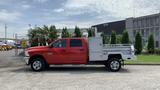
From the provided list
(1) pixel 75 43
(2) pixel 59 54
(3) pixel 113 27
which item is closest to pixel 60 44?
(2) pixel 59 54

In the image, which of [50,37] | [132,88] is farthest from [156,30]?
[132,88]

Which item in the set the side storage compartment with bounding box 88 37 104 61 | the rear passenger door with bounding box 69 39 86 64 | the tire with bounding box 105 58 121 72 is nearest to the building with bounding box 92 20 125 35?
the tire with bounding box 105 58 121 72

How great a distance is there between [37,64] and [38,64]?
0.19 ft

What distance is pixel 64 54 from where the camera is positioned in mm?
17531

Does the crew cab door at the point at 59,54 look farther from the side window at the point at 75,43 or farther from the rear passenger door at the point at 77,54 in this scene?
the side window at the point at 75,43

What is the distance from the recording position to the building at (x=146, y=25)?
6756cm

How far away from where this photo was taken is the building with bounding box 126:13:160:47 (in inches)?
2660

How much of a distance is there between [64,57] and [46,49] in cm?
113

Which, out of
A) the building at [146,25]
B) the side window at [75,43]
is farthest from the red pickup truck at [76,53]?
the building at [146,25]

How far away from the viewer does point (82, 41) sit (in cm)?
1772

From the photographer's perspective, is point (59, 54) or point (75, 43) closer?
point (59, 54)

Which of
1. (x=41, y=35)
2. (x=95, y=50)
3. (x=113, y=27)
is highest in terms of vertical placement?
(x=113, y=27)

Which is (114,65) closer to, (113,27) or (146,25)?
(146,25)

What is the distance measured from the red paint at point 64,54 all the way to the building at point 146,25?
153 feet
